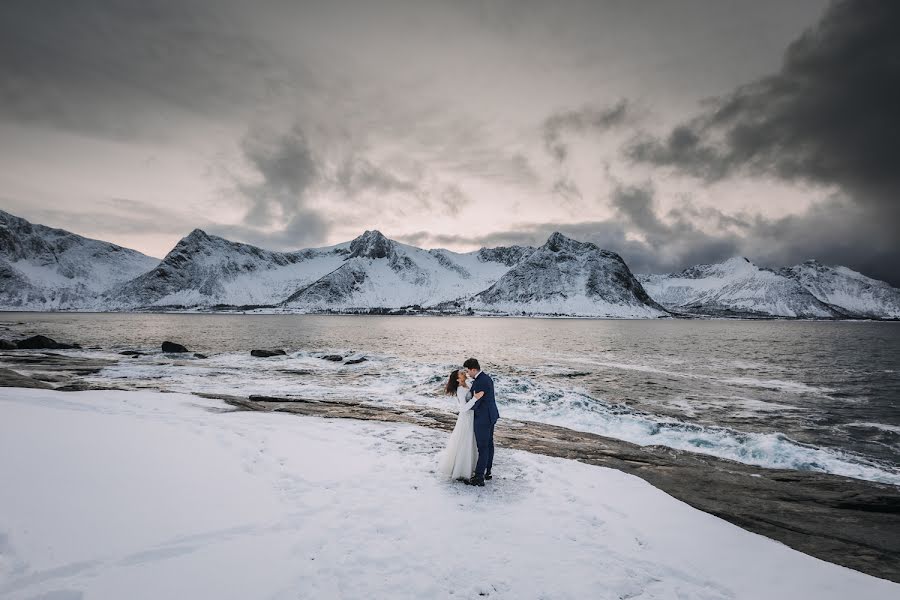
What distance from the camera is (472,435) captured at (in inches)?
391

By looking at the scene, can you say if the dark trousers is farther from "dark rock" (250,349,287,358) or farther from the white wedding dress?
"dark rock" (250,349,287,358)

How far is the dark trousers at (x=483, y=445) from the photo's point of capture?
387 inches

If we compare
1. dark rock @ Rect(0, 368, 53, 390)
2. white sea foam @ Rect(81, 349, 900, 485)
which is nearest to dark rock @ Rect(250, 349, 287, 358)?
white sea foam @ Rect(81, 349, 900, 485)

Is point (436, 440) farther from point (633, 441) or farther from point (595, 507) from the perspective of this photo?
point (633, 441)

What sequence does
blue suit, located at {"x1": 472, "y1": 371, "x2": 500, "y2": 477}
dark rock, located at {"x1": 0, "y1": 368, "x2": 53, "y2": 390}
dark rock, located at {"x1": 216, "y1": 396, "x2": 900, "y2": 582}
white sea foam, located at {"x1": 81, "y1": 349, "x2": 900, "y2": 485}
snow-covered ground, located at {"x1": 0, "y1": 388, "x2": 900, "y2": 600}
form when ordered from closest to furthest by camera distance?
snow-covered ground, located at {"x1": 0, "y1": 388, "x2": 900, "y2": 600}
dark rock, located at {"x1": 216, "y1": 396, "x2": 900, "y2": 582}
blue suit, located at {"x1": 472, "y1": 371, "x2": 500, "y2": 477}
white sea foam, located at {"x1": 81, "y1": 349, "x2": 900, "y2": 485}
dark rock, located at {"x1": 0, "y1": 368, "x2": 53, "y2": 390}

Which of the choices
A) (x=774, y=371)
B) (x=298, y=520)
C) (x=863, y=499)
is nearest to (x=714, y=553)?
(x=863, y=499)

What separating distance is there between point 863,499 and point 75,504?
16.9 meters

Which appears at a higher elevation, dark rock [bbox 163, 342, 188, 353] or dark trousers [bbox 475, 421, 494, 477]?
dark trousers [bbox 475, 421, 494, 477]

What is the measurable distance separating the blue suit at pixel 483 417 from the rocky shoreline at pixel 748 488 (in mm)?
984

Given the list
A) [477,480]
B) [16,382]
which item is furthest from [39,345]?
[477,480]

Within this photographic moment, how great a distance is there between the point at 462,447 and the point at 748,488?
8084 millimetres

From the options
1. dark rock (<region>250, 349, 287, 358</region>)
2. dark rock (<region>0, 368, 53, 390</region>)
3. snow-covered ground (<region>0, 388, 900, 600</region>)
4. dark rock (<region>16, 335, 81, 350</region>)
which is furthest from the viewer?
dark rock (<region>16, 335, 81, 350</region>)

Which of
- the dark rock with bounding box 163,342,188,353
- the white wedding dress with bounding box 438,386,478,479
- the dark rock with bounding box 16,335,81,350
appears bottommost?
the dark rock with bounding box 16,335,81,350

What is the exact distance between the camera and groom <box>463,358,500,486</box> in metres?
9.84
